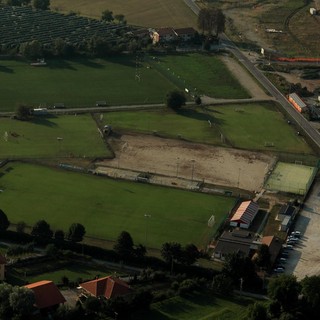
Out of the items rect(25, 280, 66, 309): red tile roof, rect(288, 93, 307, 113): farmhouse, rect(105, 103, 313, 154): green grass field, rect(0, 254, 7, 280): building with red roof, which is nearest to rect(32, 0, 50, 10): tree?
rect(105, 103, 313, 154): green grass field

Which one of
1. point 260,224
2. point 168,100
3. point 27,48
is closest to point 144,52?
point 27,48

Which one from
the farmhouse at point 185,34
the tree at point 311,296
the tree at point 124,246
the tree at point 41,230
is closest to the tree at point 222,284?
the tree at point 311,296

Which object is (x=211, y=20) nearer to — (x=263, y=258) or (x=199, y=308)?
(x=263, y=258)

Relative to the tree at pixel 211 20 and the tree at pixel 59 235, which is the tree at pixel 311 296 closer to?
the tree at pixel 59 235

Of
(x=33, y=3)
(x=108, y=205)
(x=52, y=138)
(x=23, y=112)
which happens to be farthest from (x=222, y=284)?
(x=33, y=3)

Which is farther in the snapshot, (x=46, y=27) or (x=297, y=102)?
(x=46, y=27)

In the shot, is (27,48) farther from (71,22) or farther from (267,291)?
(267,291)
